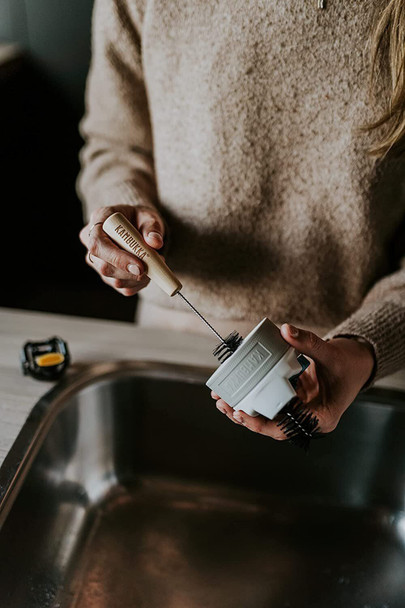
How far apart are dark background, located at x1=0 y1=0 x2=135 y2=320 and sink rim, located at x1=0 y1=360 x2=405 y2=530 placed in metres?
0.67

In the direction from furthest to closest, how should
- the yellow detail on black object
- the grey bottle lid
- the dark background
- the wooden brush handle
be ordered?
the dark background
the yellow detail on black object
the wooden brush handle
the grey bottle lid

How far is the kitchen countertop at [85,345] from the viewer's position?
738 mm

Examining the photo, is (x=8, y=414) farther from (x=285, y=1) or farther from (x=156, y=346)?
(x=285, y=1)

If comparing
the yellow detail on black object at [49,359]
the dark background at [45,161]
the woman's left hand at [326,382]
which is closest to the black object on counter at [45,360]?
the yellow detail on black object at [49,359]

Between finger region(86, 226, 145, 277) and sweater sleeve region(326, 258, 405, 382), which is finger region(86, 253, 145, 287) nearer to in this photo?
finger region(86, 226, 145, 277)

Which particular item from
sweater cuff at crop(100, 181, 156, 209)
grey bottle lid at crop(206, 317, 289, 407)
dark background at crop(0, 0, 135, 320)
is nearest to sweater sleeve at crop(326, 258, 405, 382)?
grey bottle lid at crop(206, 317, 289, 407)

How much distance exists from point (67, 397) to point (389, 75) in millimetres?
562

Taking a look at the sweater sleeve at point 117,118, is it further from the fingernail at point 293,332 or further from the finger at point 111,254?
the fingernail at point 293,332

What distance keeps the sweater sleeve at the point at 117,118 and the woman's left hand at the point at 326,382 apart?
361mm

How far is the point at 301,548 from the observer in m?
0.75

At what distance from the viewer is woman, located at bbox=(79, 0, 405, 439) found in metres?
0.63

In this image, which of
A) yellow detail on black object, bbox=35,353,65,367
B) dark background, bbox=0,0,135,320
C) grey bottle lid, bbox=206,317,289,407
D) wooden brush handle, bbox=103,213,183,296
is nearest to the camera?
grey bottle lid, bbox=206,317,289,407

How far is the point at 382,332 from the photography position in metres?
0.66

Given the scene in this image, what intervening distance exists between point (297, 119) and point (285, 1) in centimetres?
13
